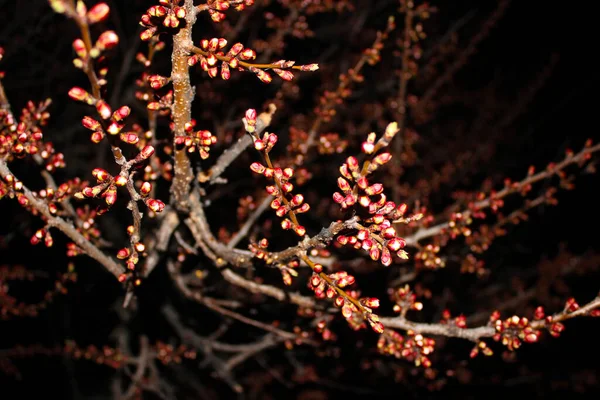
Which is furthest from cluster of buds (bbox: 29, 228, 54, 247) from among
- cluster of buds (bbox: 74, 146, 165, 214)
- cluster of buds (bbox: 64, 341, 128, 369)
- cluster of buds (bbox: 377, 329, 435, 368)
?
cluster of buds (bbox: 64, 341, 128, 369)

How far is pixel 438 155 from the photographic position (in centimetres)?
754

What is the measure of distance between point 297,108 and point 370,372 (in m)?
4.79

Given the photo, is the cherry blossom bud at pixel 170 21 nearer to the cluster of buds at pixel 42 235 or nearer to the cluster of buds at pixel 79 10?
the cluster of buds at pixel 79 10

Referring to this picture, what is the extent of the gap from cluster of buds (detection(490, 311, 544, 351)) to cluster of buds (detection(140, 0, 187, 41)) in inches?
73.6

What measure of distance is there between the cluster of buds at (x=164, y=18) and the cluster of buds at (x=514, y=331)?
6.13ft

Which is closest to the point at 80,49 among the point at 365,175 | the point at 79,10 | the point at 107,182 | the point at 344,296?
the point at 79,10

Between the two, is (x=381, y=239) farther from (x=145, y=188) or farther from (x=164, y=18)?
(x=164, y=18)

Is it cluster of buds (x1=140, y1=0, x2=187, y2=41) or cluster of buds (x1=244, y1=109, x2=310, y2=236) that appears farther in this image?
cluster of buds (x1=244, y1=109, x2=310, y2=236)

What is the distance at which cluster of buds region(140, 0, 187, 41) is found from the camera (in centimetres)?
132

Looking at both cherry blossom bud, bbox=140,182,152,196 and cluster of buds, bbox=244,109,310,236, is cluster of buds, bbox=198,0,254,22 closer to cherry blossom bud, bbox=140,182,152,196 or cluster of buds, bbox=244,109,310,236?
cluster of buds, bbox=244,109,310,236

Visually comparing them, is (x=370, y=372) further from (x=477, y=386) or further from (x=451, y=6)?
(x=451, y=6)

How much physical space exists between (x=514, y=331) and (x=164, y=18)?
200 centimetres

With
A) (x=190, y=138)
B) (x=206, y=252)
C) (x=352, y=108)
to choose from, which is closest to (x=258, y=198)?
(x=206, y=252)

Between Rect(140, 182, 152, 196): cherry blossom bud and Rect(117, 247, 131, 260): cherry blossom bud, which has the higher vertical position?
Rect(140, 182, 152, 196): cherry blossom bud
